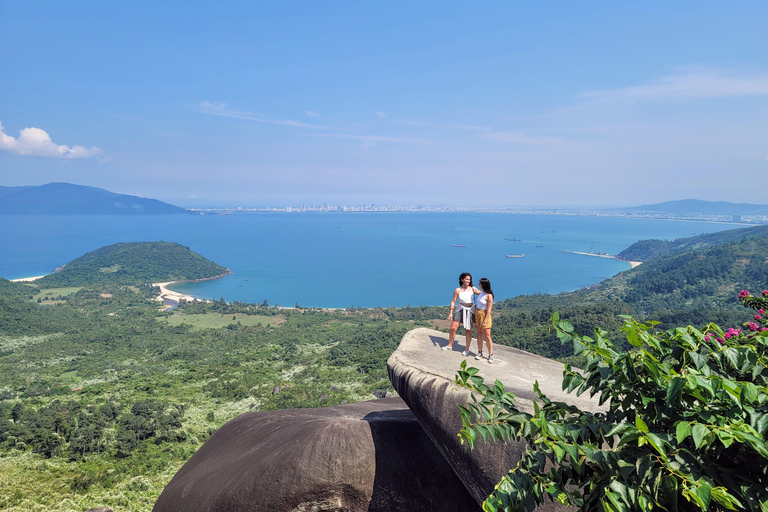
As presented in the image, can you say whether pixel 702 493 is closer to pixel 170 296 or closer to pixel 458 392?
pixel 458 392

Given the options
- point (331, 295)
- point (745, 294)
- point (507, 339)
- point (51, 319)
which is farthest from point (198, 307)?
point (745, 294)

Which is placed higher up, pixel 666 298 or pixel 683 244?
pixel 683 244

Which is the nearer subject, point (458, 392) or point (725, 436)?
point (725, 436)

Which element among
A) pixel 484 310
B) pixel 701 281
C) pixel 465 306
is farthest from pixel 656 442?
pixel 701 281

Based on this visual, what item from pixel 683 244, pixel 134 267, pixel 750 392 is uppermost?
pixel 750 392

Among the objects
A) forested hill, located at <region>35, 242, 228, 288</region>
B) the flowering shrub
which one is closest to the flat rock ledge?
the flowering shrub

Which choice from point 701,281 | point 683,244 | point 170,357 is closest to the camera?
point 170,357

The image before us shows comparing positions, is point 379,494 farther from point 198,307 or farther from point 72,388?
point 198,307
